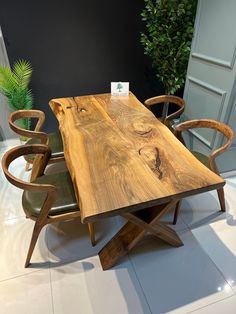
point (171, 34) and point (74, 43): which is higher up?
point (171, 34)

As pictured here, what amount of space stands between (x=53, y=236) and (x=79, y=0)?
240 centimetres

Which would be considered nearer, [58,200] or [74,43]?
[58,200]

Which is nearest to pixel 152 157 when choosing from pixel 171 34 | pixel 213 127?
pixel 213 127

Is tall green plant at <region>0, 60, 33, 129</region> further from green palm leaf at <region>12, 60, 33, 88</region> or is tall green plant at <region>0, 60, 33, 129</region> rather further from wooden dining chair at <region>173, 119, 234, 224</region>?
wooden dining chair at <region>173, 119, 234, 224</region>

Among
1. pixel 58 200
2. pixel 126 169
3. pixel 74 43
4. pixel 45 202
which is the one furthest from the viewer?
pixel 74 43

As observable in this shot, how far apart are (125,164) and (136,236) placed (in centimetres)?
58

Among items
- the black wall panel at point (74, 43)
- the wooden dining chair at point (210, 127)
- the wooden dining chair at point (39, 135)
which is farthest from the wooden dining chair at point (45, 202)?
the black wall panel at point (74, 43)

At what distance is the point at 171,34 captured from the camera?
250 cm

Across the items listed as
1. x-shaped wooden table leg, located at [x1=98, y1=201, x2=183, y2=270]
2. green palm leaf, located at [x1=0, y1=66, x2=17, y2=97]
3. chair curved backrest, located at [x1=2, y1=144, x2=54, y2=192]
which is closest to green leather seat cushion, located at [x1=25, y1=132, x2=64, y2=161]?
chair curved backrest, located at [x1=2, y1=144, x2=54, y2=192]

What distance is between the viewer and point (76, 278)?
152 centimetres

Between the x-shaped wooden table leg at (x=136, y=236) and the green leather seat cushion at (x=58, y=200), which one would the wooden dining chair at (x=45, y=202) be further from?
the x-shaped wooden table leg at (x=136, y=236)

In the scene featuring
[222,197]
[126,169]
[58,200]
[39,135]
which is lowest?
[222,197]

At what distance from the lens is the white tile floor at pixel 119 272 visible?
4.55 feet

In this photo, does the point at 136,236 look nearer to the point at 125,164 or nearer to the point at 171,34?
the point at 125,164
